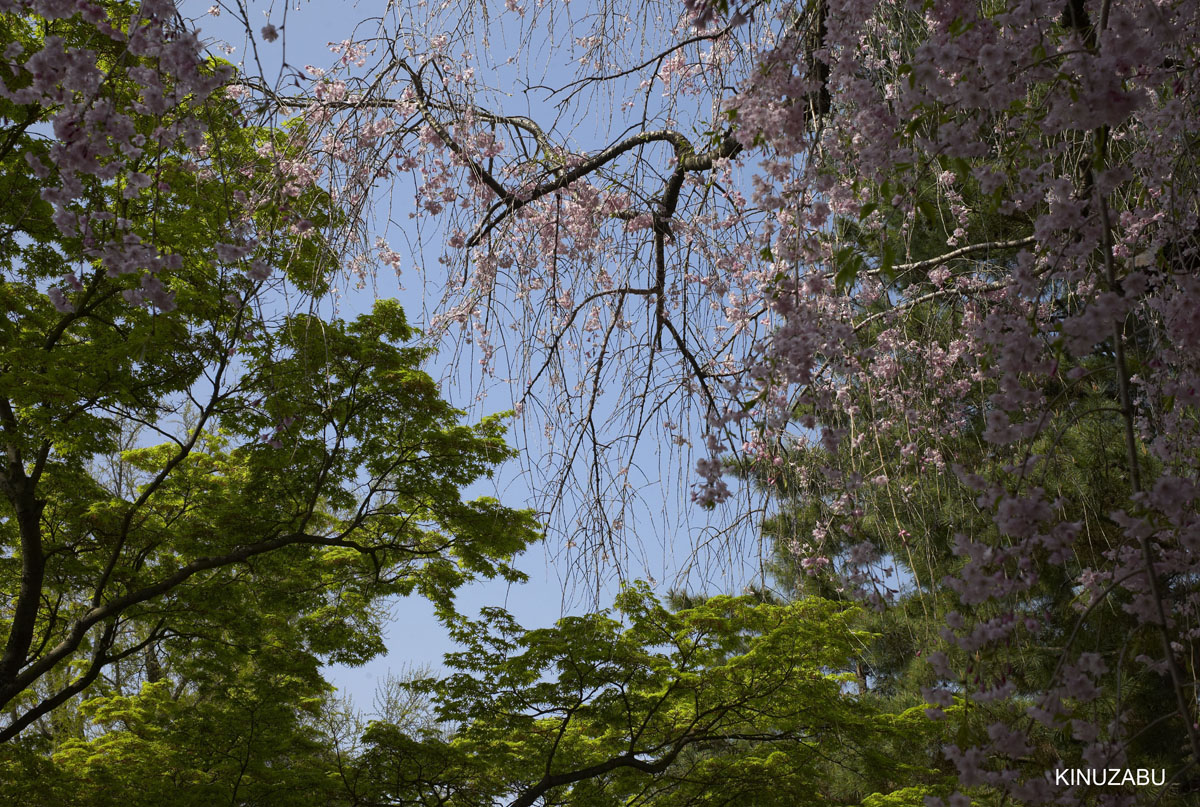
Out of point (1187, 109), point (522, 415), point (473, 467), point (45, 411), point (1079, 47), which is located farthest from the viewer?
point (473, 467)

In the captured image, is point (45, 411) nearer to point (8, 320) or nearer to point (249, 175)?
point (8, 320)

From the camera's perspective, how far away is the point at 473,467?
21.2ft

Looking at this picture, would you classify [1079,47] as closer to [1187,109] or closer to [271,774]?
[1187,109]

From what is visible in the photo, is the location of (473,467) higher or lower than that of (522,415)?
higher

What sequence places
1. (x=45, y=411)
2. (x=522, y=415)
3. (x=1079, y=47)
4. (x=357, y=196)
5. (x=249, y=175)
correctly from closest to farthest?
(x=1079, y=47) → (x=357, y=196) → (x=522, y=415) → (x=249, y=175) → (x=45, y=411)

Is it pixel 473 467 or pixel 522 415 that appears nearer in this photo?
pixel 522 415

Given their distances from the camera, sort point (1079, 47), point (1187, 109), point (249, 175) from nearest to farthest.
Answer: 1. point (1079, 47)
2. point (1187, 109)
3. point (249, 175)

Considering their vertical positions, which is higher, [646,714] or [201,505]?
[201,505]

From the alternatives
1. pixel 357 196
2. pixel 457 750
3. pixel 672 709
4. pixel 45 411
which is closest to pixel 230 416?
pixel 45 411

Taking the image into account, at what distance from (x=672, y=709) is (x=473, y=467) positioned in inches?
83.8

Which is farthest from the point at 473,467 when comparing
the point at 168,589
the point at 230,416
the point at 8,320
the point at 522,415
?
the point at 522,415

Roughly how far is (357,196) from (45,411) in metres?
4.44

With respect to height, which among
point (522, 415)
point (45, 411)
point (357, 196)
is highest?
point (45, 411)

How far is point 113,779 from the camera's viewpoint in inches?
222
